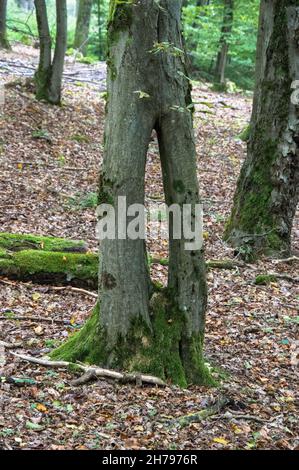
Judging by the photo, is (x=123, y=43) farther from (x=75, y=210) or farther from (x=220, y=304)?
(x=75, y=210)

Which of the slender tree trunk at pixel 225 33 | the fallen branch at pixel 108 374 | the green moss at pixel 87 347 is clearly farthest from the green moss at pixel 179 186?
the slender tree trunk at pixel 225 33

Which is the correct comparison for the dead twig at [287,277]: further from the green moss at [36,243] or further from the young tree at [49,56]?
the young tree at [49,56]

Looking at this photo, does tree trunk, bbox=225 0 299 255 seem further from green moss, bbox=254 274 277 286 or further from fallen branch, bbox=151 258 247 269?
green moss, bbox=254 274 277 286

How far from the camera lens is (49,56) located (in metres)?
14.2

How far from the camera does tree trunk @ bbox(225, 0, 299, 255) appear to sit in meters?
8.77

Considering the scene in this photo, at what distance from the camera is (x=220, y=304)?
7676mm

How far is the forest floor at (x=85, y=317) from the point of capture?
4.50 metres

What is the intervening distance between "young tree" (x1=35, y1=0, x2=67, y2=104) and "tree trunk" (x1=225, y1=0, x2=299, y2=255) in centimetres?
624

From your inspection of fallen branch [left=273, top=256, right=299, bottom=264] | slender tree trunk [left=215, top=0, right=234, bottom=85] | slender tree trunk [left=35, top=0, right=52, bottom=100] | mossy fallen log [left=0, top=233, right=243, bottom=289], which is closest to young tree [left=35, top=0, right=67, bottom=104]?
slender tree trunk [left=35, top=0, right=52, bottom=100]

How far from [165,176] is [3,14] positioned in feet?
48.1

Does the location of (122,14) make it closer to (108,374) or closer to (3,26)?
(108,374)

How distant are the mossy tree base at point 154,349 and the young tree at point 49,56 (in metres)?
10.2

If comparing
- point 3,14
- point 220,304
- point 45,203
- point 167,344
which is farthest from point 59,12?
point 167,344
